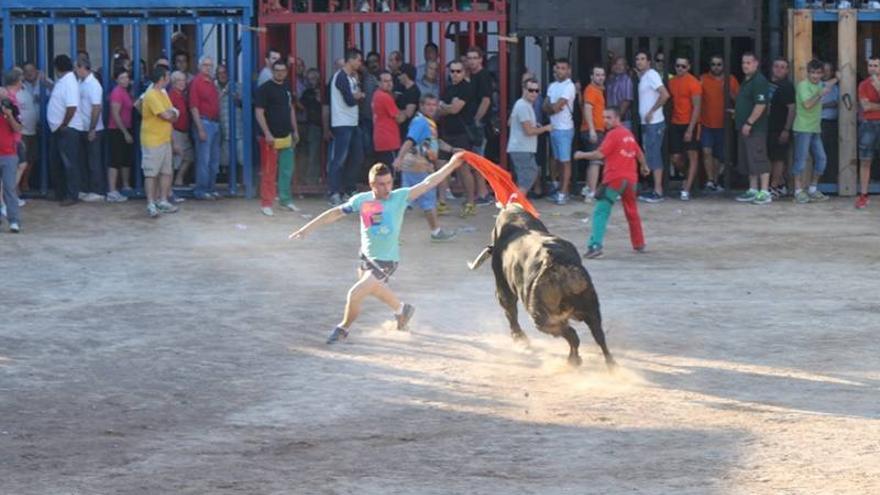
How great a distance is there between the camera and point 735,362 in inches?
468

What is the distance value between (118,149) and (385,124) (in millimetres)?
3523

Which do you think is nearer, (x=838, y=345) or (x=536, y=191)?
(x=838, y=345)

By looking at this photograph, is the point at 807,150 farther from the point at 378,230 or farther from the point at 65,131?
the point at 378,230

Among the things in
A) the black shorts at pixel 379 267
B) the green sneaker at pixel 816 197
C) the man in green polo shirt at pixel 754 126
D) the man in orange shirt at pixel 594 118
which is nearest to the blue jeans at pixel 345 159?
the man in orange shirt at pixel 594 118

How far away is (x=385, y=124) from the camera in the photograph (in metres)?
21.1

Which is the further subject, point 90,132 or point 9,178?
point 90,132

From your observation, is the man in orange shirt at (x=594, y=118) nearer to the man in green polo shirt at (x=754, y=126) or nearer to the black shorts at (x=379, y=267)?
the man in green polo shirt at (x=754, y=126)

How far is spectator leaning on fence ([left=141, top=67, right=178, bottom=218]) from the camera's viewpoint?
2027 cm

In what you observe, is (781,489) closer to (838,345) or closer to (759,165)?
(838,345)


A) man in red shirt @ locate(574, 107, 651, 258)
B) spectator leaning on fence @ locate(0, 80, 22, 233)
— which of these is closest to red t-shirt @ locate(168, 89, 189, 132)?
spectator leaning on fence @ locate(0, 80, 22, 233)

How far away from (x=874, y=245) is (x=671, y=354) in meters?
6.53

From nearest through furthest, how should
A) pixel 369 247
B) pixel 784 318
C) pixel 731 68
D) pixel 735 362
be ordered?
pixel 735 362
pixel 369 247
pixel 784 318
pixel 731 68

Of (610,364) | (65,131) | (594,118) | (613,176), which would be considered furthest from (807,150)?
(610,364)

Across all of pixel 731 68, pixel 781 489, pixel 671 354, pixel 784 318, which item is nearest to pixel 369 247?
pixel 671 354
